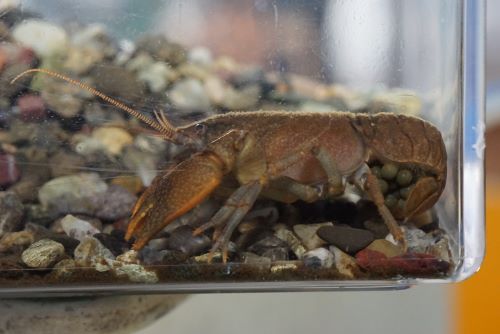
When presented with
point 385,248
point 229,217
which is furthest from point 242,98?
point 385,248

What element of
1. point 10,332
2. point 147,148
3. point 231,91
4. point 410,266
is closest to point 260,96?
point 231,91

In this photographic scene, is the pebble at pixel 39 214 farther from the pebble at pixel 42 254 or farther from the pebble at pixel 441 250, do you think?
the pebble at pixel 441 250

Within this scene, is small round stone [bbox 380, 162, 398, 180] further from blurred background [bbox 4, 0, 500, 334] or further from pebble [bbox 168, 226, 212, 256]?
pebble [bbox 168, 226, 212, 256]

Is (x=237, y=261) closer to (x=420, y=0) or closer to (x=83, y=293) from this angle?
(x=83, y=293)

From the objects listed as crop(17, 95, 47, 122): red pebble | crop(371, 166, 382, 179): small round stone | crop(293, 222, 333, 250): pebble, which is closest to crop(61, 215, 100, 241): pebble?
crop(17, 95, 47, 122): red pebble

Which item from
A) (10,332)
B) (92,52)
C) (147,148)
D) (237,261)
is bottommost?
(10,332)

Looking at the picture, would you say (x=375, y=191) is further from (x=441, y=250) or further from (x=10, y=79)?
(x=10, y=79)

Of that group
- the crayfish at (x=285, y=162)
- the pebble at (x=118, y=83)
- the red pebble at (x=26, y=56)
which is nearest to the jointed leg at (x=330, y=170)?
the crayfish at (x=285, y=162)
